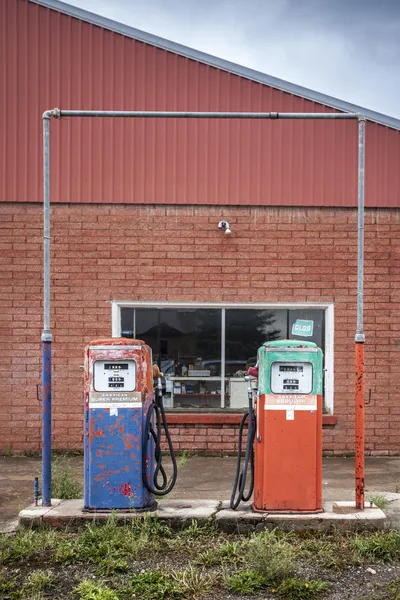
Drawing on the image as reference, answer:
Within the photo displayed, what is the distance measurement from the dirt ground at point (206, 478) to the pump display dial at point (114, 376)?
1674 millimetres

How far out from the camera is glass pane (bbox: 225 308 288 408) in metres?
10.1

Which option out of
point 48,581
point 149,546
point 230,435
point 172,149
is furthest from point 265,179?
point 48,581

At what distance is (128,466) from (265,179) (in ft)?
17.2

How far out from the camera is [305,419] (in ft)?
20.8

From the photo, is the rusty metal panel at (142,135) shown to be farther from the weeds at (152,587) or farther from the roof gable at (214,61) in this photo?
the weeds at (152,587)

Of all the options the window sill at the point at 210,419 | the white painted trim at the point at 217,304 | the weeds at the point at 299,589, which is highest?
the white painted trim at the point at 217,304

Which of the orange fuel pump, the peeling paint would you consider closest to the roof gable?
the orange fuel pump

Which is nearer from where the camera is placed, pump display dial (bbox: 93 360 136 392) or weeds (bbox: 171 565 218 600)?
weeds (bbox: 171 565 218 600)

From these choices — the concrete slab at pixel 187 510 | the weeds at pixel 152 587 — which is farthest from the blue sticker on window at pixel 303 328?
the weeds at pixel 152 587

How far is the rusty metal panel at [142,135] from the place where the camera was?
32.7 feet

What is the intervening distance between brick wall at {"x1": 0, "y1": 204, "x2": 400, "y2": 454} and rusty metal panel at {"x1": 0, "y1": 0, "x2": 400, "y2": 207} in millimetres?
294

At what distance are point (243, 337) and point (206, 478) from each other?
7.62ft

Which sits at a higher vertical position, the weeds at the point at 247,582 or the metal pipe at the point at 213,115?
the metal pipe at the point at 213,115

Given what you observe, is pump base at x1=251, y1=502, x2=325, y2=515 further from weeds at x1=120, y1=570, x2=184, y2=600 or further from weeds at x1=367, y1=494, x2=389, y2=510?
weeds at x1=120, y1=570, x2=184, y2=600
